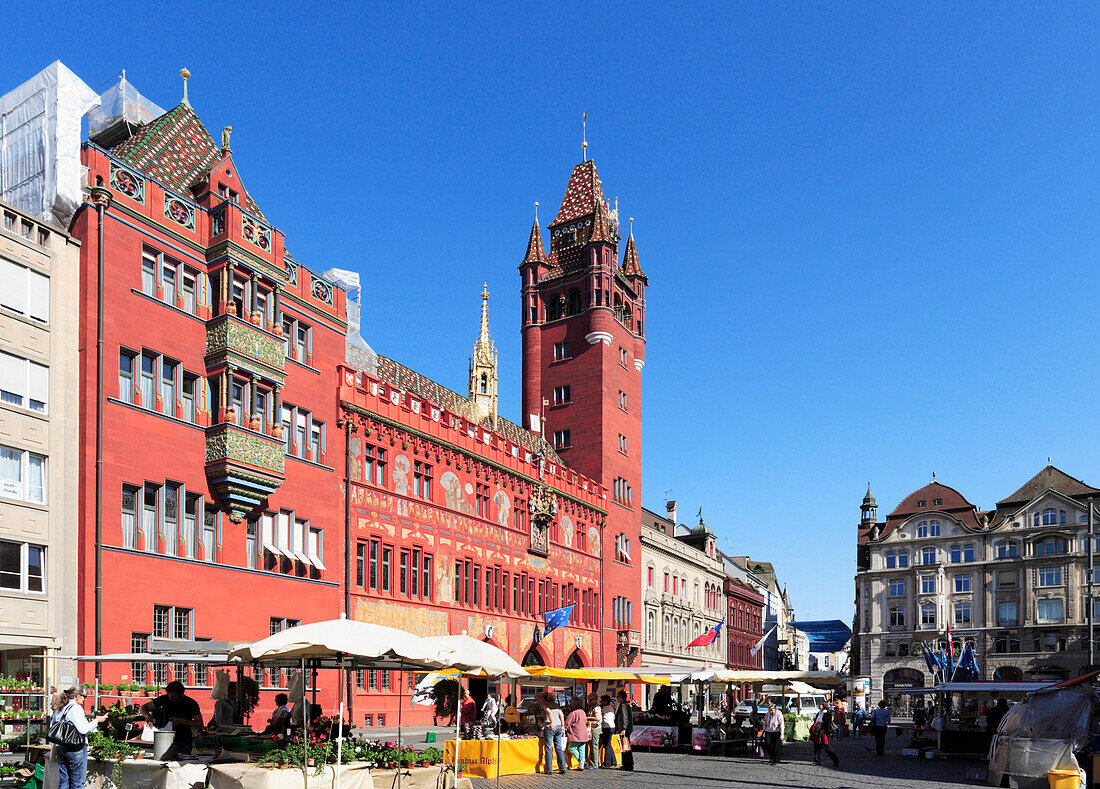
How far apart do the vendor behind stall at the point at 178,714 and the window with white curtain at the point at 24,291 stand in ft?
41.9

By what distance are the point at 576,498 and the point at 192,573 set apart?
3140 cm

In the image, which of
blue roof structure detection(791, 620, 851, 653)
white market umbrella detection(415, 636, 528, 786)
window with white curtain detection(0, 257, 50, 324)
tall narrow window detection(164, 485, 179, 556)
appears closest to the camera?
white market umbrella detection(415, 636, 528, 786)

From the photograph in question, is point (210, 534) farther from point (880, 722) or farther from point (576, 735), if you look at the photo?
point (880, 722)

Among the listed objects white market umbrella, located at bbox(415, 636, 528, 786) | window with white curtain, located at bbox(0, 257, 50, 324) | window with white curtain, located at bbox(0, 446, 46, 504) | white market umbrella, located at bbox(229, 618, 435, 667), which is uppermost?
window with white curtain, located at bbox(0, 257, 50, 324)

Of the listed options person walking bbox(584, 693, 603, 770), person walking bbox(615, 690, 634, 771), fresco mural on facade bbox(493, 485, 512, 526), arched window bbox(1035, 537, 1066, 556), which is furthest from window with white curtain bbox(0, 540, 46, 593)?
arched window bbox(1035, 537, 1066, 556)

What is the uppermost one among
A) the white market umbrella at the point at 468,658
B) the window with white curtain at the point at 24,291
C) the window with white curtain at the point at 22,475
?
the window with white curtain at the point at 24,291

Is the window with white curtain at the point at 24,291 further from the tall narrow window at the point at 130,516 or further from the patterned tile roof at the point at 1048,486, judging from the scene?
the patterned tile roof at the point at 1048,486

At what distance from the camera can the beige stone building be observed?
26.6 m

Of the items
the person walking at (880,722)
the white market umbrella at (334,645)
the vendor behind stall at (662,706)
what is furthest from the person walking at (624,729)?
the white market umbrella at (334,645)

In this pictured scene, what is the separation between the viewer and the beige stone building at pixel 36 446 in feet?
87.2

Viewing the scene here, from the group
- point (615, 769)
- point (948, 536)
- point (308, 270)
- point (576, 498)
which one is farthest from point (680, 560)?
point (615, 769)

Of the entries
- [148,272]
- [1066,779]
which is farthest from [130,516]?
[1066,779]

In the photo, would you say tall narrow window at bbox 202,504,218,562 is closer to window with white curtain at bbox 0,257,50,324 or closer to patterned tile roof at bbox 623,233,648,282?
window with white curtain at bbox 0,257,50,324

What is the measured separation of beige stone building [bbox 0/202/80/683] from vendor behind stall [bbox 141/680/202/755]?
8.85 metres
